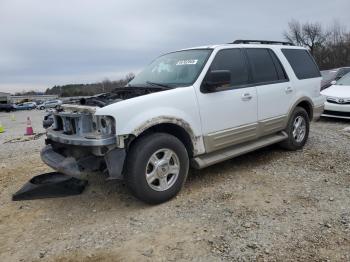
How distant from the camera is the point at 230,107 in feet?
15.9

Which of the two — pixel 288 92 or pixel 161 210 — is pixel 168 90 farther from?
pixel 288 92

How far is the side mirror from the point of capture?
4410mm

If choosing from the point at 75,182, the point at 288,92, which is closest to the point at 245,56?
the point at 288,92

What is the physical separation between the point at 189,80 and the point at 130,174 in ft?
4.94

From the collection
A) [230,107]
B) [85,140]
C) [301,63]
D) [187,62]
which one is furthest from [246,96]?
[85,140]

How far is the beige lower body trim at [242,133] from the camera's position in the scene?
4.68 meters

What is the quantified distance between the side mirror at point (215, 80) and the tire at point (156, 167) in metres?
0.83

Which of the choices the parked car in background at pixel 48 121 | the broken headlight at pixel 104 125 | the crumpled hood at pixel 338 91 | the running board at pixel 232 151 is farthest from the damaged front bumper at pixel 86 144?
the crumpled hood at pixel 338 91

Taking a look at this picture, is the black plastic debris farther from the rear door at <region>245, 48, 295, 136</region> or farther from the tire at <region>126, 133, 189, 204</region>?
the rear door at <region>245, 48, 295, 136</region>

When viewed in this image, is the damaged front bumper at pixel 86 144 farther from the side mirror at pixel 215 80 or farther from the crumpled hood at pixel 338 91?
the crumpled hood at pixel 338 91

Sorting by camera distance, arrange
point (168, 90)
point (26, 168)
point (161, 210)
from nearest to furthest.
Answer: point (161, 210) → point (168, 90) → point (26, 168)

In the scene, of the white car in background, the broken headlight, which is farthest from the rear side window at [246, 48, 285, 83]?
the white car in background

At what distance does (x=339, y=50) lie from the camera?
49.2 metres

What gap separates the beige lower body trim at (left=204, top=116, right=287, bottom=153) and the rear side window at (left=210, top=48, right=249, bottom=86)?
0.68 metres
